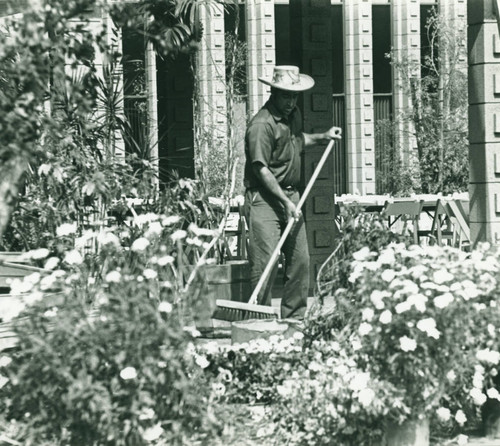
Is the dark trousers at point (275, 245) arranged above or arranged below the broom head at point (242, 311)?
above

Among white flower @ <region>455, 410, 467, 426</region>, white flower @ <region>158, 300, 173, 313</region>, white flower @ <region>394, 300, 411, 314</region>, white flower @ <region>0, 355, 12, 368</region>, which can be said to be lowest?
white flower @ <region>455, 410, 467, 426</region>

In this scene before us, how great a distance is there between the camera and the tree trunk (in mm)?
5930

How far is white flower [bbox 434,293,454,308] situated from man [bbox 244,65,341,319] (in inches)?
147

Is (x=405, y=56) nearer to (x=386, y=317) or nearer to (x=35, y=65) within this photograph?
(x=386, y=317)

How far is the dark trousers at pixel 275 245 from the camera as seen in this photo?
10.2 metres

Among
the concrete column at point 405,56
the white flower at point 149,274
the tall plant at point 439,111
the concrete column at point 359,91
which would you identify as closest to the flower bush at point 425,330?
the white flower at point 149,274

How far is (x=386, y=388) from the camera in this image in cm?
624

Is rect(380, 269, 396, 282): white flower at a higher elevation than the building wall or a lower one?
lower

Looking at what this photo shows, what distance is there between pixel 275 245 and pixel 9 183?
447cm

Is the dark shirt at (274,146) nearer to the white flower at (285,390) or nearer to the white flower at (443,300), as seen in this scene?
the white flower at (285,390)

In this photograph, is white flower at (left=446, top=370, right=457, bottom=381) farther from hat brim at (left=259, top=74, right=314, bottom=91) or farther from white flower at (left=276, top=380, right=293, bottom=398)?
hat brim at (left=259, top=74, right=314, bottom=91)

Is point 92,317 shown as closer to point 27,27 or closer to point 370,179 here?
point 27,27

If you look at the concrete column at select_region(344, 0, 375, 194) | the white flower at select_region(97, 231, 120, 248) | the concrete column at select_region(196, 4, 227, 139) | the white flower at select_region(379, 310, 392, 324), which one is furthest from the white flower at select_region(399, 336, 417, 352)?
the concrete column at select_region(344, 0, 375, 194)

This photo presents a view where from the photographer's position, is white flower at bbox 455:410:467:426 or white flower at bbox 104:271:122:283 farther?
white flower at bbox 455:410:467:426
